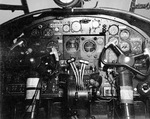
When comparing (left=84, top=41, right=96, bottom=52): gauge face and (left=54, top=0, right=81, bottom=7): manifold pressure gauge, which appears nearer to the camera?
(left=54, top=0, right=81, bottom=7): manifold pressure gauge

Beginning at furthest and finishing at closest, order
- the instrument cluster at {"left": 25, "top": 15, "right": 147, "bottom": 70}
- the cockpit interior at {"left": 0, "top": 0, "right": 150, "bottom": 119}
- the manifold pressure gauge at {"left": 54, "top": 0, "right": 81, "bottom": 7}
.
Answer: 1. the instrument cluster at {"left": 25, "top": 15, "right": 147, "bottom": 70}
2. the cockpit interior at {"left": 0, "top": 0, "right": 150, "bottom": 119}
3. the manifold pressure gauge at {"left": 54, "top": 0, "right": 81, "bottom": 7}

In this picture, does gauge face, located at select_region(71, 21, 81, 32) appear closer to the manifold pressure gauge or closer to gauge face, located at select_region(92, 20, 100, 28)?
gauge face, located at select_region(92, 20, 100, 28)

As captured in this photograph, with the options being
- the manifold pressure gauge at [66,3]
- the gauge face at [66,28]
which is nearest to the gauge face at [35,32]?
the gauge face at [66,28]

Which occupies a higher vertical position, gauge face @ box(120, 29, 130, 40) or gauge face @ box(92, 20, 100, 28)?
gauge face @ box(92, 20, 100, 28)

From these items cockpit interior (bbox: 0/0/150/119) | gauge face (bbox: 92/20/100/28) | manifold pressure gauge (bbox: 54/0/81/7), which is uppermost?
manifold pressure gauge (bbox: 54/0/81/7)

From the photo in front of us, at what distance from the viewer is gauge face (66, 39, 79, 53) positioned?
2639mm

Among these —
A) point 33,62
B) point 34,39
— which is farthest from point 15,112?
point 34,39

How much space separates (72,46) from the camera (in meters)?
2.65

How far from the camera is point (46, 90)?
240 cm

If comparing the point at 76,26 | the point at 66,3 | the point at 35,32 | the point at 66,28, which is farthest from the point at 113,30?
the point at 35,32

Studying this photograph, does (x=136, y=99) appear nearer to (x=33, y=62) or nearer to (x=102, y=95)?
(x=102, y=95)

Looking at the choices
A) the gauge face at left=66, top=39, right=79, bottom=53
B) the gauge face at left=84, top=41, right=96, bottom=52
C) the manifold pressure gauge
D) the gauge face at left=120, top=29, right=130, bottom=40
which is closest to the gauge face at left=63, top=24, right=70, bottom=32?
the gauge face at left=66, top=39, right=79, bottom=53

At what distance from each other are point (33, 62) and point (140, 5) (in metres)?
1.44

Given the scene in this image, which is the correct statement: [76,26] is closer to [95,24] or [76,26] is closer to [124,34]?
[95,24]
